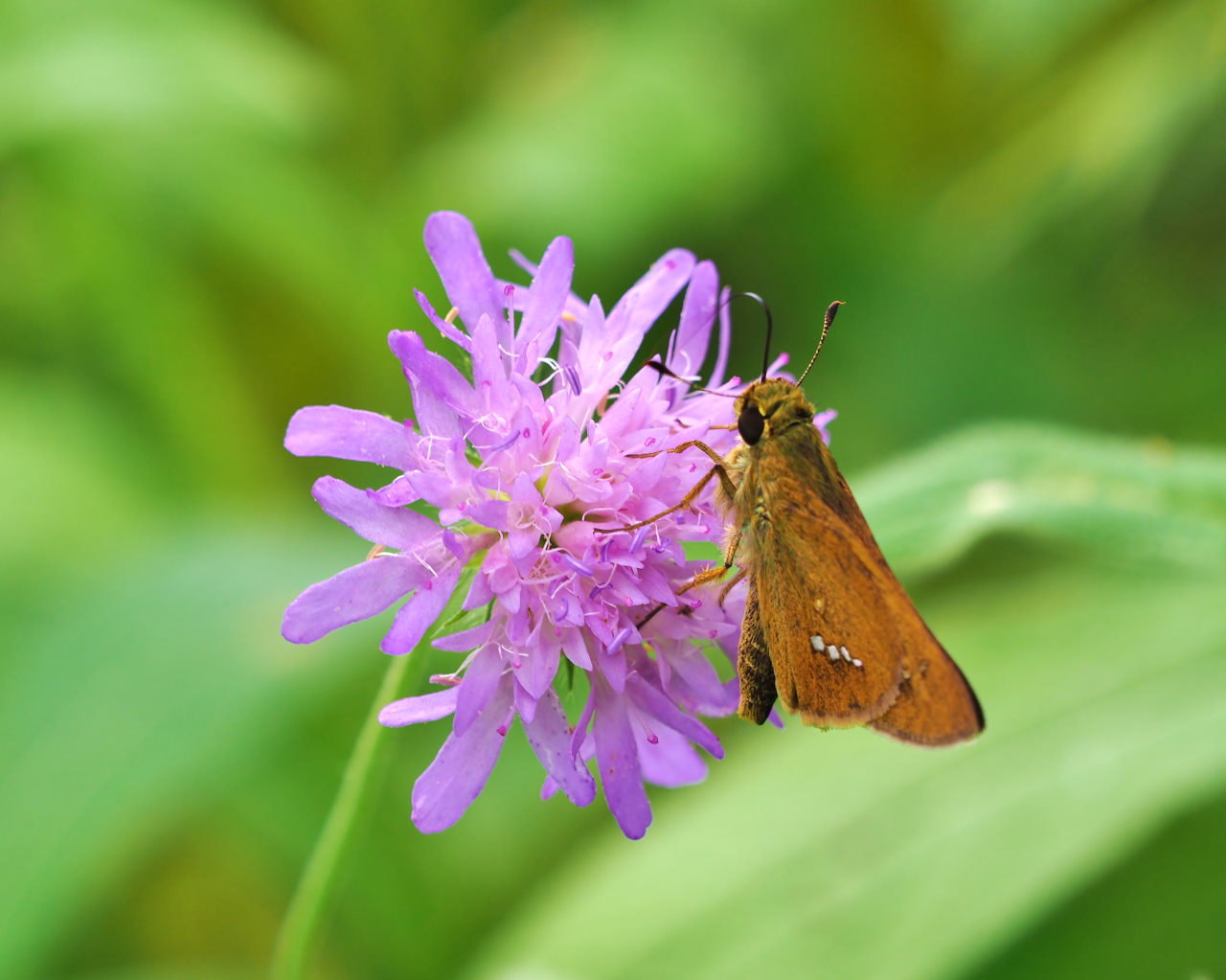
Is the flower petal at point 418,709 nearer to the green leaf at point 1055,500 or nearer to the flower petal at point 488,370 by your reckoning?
the flower petal at point 488,370

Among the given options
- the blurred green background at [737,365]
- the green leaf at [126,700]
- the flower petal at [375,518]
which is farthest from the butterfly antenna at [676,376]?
the green leaf at [126,700]

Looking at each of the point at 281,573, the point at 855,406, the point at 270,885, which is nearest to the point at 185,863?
the point at 270,885

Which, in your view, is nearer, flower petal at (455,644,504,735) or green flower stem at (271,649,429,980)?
flower petal at (455,644,504,735)

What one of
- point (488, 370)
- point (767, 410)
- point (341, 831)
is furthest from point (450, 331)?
point (341, 831)

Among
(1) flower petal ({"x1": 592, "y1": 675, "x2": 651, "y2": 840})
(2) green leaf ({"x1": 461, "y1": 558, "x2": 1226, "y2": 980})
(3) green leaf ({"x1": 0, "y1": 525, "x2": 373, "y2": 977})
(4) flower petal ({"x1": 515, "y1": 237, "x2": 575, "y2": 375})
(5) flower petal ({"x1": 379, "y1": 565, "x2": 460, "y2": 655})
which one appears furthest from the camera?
(2) green leaf ({"x1": 461, "y1": 558, "x2": 1226, "y2": 980})

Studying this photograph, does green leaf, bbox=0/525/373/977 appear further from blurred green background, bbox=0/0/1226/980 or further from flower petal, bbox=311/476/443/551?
flower petal, bbox=311/476/443/551

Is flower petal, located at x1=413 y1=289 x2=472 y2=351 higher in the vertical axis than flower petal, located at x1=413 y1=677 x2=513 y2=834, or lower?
higher

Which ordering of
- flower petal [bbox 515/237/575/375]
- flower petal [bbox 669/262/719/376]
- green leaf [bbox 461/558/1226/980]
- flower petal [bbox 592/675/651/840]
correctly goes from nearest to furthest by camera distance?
flower petal [bbox 592/675/651/840]
flower petal [bbox 515/237/575/375]
flower petal [bbox 669/262/719/376]
green leaf [bbox 461/558/1226/980]

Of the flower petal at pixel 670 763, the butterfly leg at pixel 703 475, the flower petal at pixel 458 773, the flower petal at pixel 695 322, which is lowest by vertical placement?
the flower petal at pixel 670 763

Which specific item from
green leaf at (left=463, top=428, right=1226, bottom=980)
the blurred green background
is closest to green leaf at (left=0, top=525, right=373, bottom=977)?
the blurred green background
